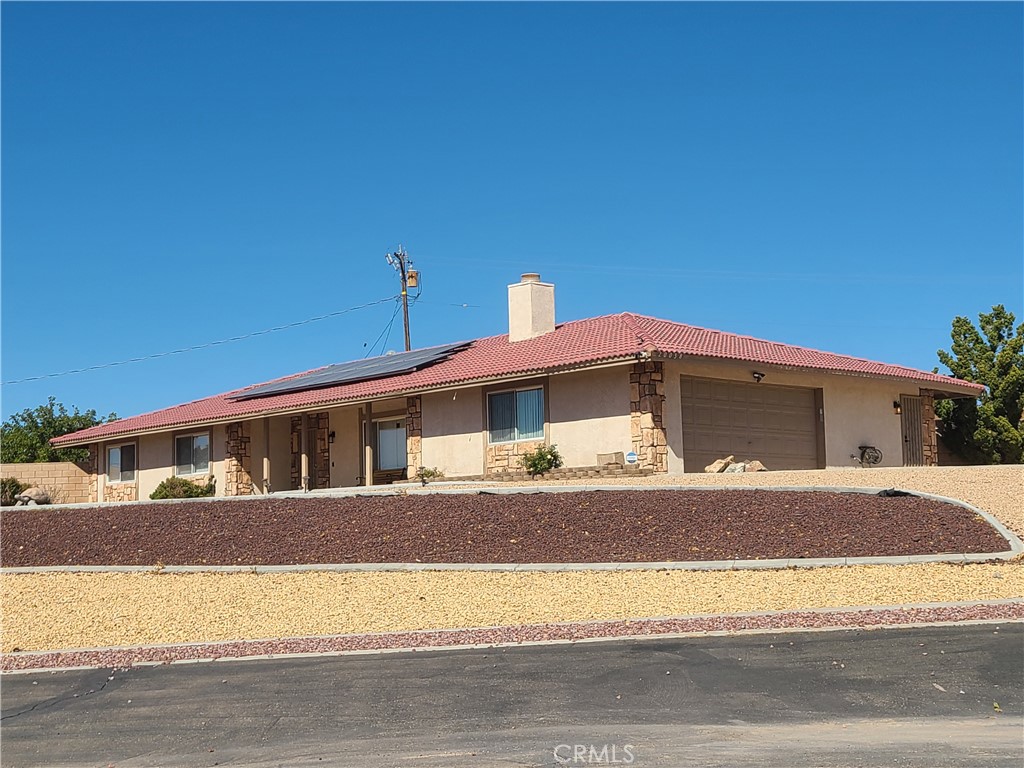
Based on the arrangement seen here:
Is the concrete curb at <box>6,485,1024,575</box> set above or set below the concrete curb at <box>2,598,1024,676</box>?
above

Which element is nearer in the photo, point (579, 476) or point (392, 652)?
point (392, 652)

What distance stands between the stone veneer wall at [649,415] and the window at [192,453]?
14570mm

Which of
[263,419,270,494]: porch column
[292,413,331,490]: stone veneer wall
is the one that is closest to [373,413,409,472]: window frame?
[292,413,331,490]: stone veneer wall

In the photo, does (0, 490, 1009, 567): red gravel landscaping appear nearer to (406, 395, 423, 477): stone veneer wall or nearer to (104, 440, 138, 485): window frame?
(406, 395, 423, 477): stone veneer wall

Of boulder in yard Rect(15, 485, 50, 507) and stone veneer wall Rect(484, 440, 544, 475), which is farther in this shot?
boulder in yard Rect(15, 485, 50, 507)

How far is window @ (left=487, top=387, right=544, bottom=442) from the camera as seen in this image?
24.9 metres

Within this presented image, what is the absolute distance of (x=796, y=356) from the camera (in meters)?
27.2

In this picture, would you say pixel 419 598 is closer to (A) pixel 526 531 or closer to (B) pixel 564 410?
(A) pixel 526 531

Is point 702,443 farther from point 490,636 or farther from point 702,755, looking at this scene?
point 702,755

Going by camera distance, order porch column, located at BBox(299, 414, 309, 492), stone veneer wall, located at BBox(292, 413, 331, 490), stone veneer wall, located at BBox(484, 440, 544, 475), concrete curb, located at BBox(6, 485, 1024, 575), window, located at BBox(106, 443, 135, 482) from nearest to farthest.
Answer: concrete curb, located at BBox(6, 485, 1024, 575) → stone veneer wall, located at BBox(484, 440, 544, 475) → porch column, located at BBox(299, 414, 309, 492) → stone veneer wall, located at BBox(292, 413, 331, 490) → window, located at BBox(106, 443, 135, 482)

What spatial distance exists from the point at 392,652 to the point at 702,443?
550 inches

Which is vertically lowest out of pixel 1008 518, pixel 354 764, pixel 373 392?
pixel 354 764

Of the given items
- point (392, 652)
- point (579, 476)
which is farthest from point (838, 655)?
point (579, 476)

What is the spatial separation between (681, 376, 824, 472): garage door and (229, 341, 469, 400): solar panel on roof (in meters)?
7.84
